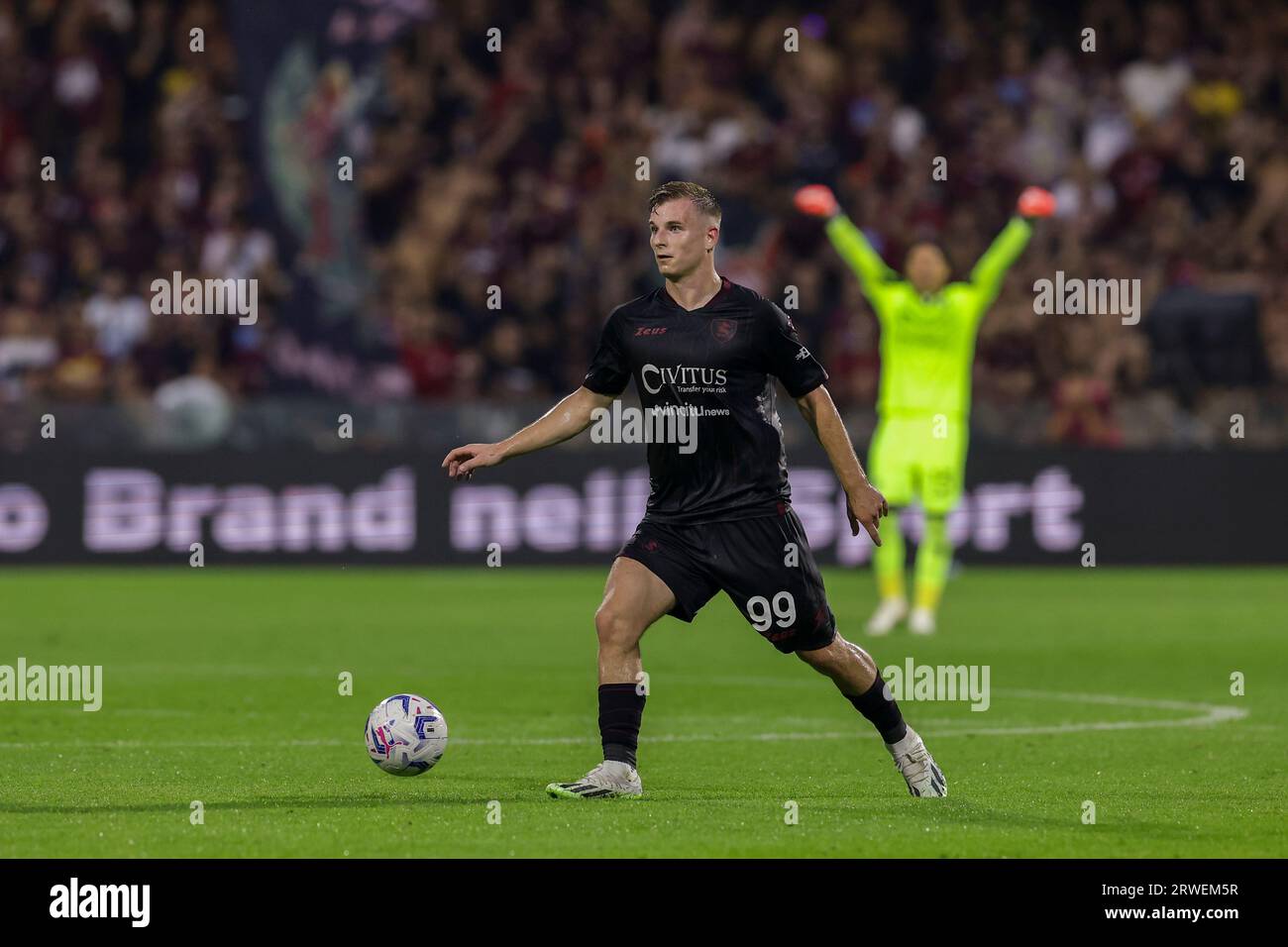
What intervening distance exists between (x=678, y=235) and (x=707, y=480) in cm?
90

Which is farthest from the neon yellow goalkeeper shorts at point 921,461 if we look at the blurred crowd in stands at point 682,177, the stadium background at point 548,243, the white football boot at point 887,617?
the blurred crowd in stands at point 682,177

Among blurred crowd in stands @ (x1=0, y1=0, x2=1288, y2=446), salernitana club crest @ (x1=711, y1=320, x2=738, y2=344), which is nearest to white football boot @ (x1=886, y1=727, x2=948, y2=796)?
salernitana club crest @ (x1=711, y1=320, x2=738, y2=344)

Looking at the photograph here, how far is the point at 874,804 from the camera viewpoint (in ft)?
27.1

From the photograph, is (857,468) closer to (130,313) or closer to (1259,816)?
(1259,816)

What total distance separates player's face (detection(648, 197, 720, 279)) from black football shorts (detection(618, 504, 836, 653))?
946 millimetres

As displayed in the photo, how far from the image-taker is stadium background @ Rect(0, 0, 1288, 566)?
21438mm

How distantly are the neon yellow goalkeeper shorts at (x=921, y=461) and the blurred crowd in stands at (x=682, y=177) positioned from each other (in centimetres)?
567

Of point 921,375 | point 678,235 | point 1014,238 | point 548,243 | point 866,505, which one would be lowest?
point 866,505

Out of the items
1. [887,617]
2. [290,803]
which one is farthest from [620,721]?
[887,617]

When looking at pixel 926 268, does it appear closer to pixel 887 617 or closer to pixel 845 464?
pixel 887 617

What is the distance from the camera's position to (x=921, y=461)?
15.8 metres
